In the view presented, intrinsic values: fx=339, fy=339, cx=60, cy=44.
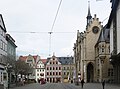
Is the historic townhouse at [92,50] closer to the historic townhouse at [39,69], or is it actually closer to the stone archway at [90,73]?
the stone archway at [90,73]

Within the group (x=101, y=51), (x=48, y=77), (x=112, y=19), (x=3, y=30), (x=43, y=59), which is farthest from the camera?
(x=43, y=59)

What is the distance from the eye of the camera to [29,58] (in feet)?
574

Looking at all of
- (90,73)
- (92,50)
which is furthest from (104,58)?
(90,73)

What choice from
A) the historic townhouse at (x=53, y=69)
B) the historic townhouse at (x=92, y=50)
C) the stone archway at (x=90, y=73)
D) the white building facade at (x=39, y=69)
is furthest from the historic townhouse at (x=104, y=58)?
the white building facade at (x=39, y=69)

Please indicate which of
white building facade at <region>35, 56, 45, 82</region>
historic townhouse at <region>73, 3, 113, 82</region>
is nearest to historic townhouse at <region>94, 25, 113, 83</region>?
historic townhouse at <region>73, 3, 113, 82</region>

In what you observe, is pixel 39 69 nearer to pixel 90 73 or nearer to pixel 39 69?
pixel 39 69

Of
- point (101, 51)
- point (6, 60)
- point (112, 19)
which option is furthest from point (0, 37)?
point (101, 51)

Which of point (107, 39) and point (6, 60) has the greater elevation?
point (107, 39)

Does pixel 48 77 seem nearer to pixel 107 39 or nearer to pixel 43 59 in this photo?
pixel 43 59

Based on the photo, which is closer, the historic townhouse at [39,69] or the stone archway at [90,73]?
the stone archway at [90,73]

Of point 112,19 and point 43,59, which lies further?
point 43,59

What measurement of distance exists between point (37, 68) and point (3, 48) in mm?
93687

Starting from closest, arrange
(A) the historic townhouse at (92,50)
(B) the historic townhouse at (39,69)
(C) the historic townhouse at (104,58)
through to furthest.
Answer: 1. (C) the historic townhouse at (104,58)
2. (A) the historic townhouse at (92,50)
3. (B) the historic townhouse at (39,69)

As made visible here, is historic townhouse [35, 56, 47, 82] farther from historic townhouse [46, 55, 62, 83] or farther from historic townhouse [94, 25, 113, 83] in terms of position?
historic townhouse [94, 25, 113, 83]
